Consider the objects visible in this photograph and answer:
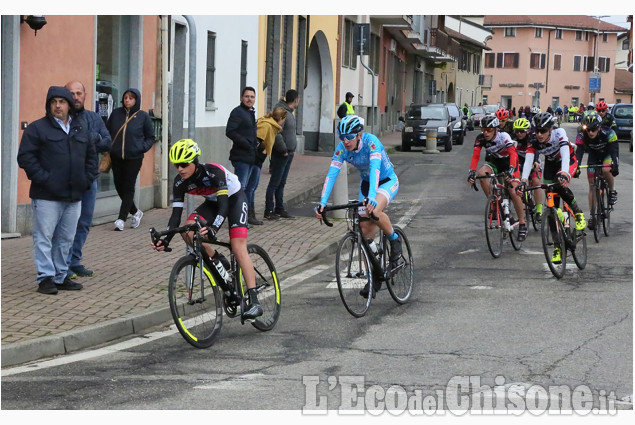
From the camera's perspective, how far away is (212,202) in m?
8.33

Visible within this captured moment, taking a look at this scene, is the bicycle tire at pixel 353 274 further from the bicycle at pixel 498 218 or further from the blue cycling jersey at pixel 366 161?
the bicycle at pixel 498 218

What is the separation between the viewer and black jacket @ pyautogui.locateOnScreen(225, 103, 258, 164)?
14203 millimetres

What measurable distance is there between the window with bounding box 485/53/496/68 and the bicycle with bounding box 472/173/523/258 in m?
96.5

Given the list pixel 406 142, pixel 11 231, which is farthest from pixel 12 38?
pixel 406 142

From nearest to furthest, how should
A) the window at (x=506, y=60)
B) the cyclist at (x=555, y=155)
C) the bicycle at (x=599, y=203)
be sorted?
the cyclist at (x=555, y=155) → the bicycle at (x=599, y=203) → the window at (x=506, y=60)

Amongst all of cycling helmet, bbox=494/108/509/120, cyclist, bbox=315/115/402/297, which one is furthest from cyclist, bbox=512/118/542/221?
cyclist, bbox=315/115/402/297

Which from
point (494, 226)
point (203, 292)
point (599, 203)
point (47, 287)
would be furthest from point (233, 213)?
point (599, 203)

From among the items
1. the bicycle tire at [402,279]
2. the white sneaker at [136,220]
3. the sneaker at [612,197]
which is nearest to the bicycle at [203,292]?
the bicycle tire at [402,279]

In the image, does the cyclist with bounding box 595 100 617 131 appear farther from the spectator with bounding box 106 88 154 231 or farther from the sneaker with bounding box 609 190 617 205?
the spectator with bounding box 106 88 154 231

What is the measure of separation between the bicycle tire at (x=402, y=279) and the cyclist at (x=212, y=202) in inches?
65.7

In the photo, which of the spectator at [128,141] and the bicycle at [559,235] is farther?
the spectator at [128,141]

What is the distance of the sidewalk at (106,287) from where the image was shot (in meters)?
7.86

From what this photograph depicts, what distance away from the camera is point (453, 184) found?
23.2m
